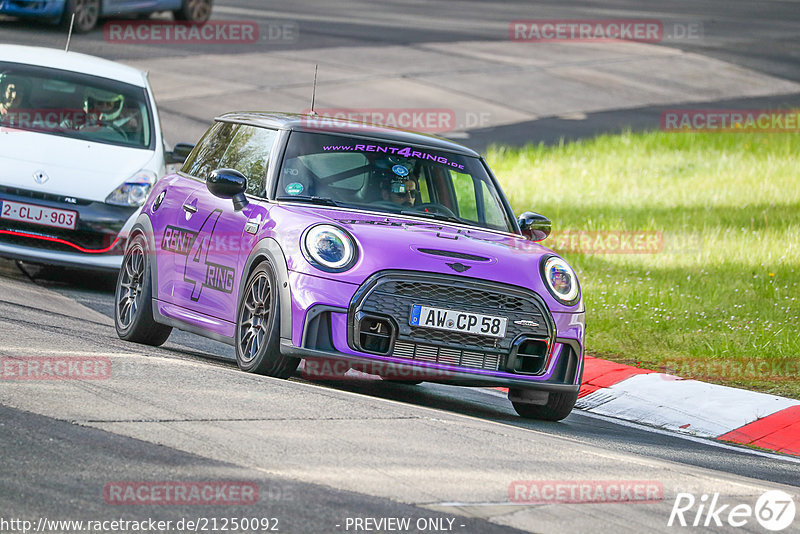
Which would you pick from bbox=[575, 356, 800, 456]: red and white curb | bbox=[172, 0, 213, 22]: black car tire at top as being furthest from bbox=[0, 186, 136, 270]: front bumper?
bbox=[172, 0, 213, 22]: black car tire at top

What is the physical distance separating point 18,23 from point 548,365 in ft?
66.1

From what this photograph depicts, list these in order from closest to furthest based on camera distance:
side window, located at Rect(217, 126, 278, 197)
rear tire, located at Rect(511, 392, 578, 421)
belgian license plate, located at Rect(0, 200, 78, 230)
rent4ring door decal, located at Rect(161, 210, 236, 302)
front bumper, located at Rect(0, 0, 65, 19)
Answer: rear tire, located at Rect(511, 392, 578, 421)
rent4ring door decal, located at Rect(161, 210, 236, 302)
side window, located at Rect(217, 126, 278, 197)
belgian license plate, located at Rect(0, 200, 78, 230)
front bumper, located at Rect(0, 0, 65, 19)

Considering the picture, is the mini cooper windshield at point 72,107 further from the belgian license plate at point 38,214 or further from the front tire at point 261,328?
the front tire at point 261,328

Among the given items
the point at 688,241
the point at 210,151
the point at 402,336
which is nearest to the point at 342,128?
the point at 210,151

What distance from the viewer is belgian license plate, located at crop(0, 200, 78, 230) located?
37.3 feet

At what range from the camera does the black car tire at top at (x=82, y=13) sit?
24328 millimetres

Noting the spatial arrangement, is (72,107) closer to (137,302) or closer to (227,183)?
(137,302)

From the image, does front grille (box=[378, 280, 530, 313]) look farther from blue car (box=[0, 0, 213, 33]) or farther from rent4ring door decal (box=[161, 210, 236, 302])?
blue car (box=[0, 0, 213, 33])

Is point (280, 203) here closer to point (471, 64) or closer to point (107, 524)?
point (107, 524)

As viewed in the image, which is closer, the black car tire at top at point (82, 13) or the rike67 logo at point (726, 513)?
the rike67 logo at point (726, 513)

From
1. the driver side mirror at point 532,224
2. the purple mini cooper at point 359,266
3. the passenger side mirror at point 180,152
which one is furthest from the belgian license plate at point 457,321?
the passenger side mirror at point 180,152

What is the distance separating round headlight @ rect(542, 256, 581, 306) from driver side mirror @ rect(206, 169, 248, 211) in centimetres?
191

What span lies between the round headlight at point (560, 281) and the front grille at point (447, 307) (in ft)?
0.57

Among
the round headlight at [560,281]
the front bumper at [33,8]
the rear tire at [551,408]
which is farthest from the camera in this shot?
the front bumper at [33,8]
